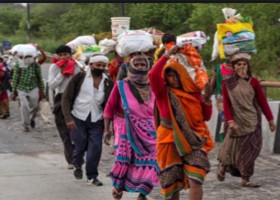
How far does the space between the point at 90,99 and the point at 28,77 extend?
6080mm

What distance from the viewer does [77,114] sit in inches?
358

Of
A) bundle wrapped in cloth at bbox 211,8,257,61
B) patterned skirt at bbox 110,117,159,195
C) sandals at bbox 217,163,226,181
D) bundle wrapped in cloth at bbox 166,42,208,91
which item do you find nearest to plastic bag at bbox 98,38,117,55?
bundle wrapped in cloth at bbox 211,8,257,61

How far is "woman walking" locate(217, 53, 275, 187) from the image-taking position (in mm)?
8578

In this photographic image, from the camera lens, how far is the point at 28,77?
14.9m

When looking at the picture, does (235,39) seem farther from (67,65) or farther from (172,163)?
(172,163)

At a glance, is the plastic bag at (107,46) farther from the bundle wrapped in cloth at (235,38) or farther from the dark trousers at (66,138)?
the bundle wrapped in cloth at (235,38)

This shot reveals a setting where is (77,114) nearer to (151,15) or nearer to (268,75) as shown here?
(268,75)

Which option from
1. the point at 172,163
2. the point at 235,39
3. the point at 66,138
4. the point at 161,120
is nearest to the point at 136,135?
the point at 161,120

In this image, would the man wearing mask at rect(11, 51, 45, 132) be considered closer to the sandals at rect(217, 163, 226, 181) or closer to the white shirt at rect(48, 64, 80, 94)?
the white shirt at rect(48, 64, 80, 94)

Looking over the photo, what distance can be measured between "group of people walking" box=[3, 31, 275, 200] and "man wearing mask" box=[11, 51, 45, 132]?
4594 mm


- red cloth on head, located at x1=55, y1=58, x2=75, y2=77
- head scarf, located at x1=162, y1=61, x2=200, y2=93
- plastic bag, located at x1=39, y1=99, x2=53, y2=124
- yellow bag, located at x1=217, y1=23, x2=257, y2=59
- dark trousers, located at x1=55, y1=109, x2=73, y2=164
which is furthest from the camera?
plastic bag, located at x1=39, y1=99, x2=53, y2=124

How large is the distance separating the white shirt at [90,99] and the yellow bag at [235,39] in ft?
4.61

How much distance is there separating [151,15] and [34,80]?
34.7 ft

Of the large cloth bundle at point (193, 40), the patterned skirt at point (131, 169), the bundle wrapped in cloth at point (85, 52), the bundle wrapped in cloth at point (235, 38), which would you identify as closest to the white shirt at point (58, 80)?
the bundle wrapped in cloth at point (85, 52)
